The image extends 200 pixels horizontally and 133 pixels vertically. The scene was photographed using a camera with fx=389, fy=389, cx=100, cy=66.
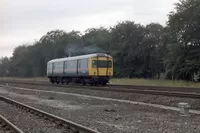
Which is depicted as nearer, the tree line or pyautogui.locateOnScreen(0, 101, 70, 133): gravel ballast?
pyautogui.locateOnScreen(0, 101, 70, 133): gravel ballast

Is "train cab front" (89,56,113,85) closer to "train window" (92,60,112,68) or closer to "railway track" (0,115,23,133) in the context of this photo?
"train window" (92,60,112,68)

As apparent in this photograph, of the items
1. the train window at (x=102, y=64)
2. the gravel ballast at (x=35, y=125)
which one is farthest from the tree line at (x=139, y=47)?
the gravel ballast at (x=35, y=125)

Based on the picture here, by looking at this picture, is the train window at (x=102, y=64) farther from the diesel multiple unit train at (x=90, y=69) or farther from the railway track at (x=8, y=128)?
the railway track at (x=8, y=128)

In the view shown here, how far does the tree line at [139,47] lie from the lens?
48.2 metres

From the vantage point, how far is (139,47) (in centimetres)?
7438

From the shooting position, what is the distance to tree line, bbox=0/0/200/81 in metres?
48.2

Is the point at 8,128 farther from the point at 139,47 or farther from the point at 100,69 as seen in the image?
the point at 139,47

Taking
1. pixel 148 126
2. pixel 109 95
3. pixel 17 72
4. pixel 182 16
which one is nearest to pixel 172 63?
pixel 182 16

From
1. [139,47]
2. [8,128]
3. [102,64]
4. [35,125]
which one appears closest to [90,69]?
[102,64]

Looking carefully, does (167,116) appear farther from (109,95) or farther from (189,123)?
(109,95)

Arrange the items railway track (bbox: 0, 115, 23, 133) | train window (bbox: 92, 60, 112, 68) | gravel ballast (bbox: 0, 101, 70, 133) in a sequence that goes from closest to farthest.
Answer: railway track (bbox: 0, 115, 23, 133) → gravel ballast (bbox: 0, 101, 70, 133) → train window (bbox: 92, 60, 112, 68)

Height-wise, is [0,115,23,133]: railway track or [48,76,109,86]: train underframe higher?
[48,76,109,86]: train underframe

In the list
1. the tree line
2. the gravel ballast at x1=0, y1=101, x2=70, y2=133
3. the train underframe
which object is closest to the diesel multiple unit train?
the train underframe

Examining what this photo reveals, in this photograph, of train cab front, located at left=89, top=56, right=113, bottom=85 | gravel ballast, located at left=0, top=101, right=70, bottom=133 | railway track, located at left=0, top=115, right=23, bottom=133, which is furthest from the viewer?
train cab front, located at left=89, top=56, right=113, bottom=85
